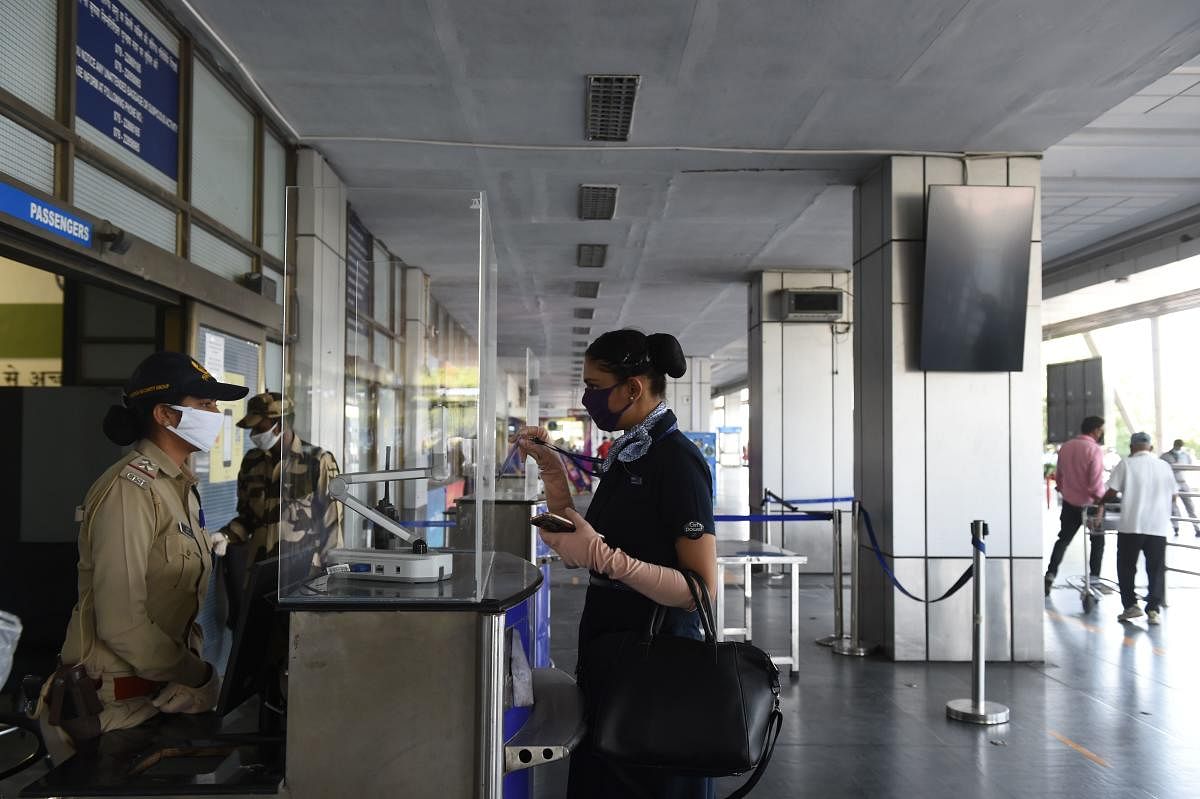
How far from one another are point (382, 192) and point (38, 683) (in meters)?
1.60

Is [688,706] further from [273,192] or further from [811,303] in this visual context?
[811,303]

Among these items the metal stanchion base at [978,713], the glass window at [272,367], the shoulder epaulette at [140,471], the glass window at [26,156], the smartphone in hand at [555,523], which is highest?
the glass window at [26,156]

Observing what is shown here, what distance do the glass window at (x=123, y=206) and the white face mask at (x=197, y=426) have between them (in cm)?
175

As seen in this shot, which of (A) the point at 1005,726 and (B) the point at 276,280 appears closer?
(A) the point at 1005,726

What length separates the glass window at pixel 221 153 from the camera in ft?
15.8

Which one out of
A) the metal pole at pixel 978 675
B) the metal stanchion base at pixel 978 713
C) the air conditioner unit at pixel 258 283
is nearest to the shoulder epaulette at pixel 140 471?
the air conditioner unit at pixel 258 283

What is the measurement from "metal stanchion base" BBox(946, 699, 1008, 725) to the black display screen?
2.28 meters

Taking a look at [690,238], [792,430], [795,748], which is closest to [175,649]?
[795,748]

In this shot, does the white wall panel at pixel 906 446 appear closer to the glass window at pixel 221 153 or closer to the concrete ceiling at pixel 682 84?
the concrete ceiling at pixel 682 84

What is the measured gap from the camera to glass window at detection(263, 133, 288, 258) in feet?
18.9

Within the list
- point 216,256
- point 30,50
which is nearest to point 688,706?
point 30,50

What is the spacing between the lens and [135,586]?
2.14 meters

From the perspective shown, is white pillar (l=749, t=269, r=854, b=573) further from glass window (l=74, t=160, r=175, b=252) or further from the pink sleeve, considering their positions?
glass window (l=74, t=160, r=175, b=252)

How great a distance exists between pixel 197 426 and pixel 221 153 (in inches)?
127
